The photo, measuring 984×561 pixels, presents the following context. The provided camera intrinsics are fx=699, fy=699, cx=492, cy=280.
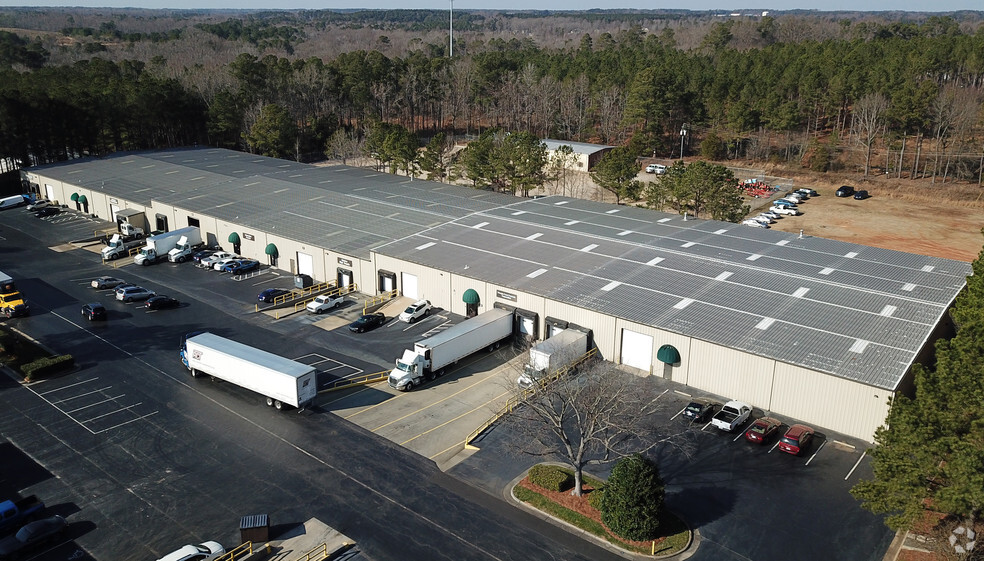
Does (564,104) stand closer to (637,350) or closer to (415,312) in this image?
(415,312)

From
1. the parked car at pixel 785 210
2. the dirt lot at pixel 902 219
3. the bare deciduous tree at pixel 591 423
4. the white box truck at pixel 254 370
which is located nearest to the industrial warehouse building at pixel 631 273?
the bare deciduous tree at pixel 591 423

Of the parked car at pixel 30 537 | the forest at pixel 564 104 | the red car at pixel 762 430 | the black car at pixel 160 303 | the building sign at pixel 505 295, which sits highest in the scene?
the forest at pixel 564 104

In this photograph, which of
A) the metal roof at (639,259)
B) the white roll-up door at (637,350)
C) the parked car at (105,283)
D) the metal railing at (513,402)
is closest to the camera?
the metal railing at (513,402)

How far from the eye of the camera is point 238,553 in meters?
25.6

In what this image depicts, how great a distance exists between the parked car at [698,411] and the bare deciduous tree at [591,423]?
0.92 m

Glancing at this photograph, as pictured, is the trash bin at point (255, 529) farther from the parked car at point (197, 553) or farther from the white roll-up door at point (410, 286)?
the white roll-up door at point (410, 286)

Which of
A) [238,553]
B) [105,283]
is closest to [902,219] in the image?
→ [238,553]

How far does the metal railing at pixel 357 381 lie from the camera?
38.2 meters

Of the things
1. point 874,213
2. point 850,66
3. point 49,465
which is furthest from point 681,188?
point 850,66

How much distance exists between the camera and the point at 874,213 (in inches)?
3233

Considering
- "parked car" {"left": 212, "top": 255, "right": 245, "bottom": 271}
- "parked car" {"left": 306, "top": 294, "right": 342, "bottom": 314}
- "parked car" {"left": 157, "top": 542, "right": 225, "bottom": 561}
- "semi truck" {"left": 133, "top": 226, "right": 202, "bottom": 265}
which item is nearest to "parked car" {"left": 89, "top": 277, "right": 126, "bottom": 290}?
"semi truck" {"left": 133, "top": 226, "right": 202, "bottom": 265}

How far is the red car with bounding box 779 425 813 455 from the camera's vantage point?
3192 cm

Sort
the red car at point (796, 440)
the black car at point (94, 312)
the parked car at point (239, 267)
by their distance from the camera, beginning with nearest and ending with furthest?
the red car at point (796, 440), the black car at point (94, 312), the parked car at point (239, 267)

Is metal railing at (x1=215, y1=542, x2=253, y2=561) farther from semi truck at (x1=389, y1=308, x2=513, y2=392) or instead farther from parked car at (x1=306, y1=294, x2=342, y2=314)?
parked car at (x1=306, y1=294, x2=342, y2=314)
